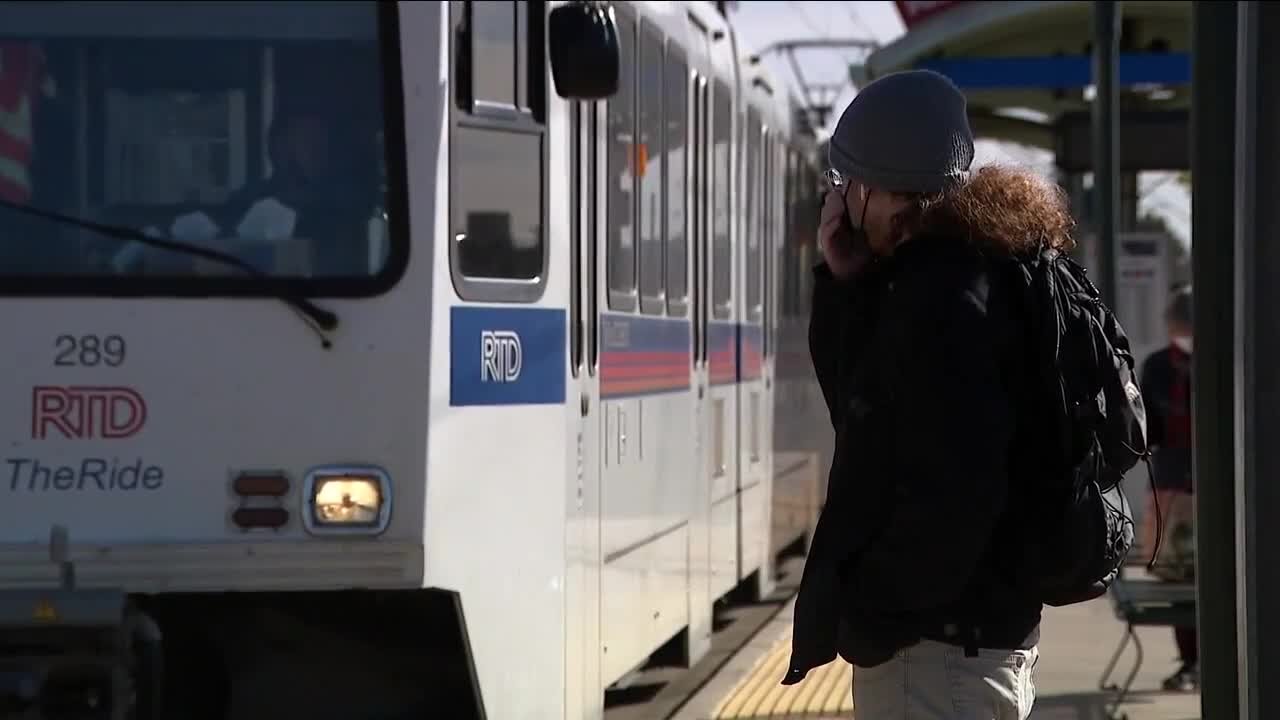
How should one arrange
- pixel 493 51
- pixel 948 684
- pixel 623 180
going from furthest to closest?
pixel 623 180, pixel 493 51, pixel 948 684

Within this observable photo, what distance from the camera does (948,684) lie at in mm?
3379

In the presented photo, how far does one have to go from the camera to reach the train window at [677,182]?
30.7ft

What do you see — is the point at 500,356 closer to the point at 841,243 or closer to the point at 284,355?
the point at 284,355

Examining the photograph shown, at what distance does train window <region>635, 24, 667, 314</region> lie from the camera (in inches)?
342

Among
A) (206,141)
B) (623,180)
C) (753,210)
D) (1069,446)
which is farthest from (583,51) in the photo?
(753,210)

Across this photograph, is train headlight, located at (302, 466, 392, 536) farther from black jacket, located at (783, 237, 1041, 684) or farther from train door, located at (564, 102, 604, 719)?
black jacket, located at (783, 237, 1041, 684)

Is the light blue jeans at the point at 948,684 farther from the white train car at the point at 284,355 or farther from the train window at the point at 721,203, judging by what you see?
the train window at the point at 721,203

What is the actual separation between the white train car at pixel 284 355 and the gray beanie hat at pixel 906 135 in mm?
2782

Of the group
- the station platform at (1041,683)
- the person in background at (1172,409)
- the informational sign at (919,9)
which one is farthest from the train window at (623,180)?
the informational sign at (919,9)

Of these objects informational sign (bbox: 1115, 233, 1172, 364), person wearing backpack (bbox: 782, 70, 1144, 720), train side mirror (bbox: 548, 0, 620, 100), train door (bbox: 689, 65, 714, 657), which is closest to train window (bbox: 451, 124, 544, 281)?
train side mirror (bbox: 548, 0, 620, 100)

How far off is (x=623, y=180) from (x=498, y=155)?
1.72 metres

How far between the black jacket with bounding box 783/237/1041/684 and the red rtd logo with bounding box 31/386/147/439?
298 cm

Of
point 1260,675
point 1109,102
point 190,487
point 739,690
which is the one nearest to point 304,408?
point 190,487

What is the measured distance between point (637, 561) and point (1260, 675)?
4227 millimetres
